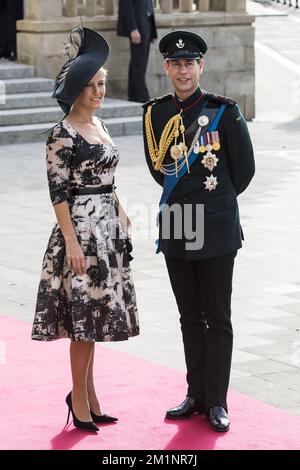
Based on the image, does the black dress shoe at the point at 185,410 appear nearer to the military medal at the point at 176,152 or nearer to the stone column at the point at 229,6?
the military medal at the point at 176,152

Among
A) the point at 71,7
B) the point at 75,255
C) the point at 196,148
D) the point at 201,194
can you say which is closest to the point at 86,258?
the point at 75,255

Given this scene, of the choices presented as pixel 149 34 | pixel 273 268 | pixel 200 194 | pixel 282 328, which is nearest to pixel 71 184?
pixel 200 194

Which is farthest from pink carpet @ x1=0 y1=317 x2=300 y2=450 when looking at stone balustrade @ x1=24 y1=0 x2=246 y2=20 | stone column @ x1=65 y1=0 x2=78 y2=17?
stone column @ x1=65 y1=0 x2=78 y2=17

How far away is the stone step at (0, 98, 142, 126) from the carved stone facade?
990mm

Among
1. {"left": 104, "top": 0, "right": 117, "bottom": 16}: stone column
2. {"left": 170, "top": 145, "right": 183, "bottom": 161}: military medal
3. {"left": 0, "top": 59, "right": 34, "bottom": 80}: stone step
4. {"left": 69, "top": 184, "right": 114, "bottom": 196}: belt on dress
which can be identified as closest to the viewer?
{"left": 69, "top": 184, "right": 114, "bottom": 196}: belt on dress

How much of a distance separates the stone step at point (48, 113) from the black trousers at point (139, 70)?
23.6 inches

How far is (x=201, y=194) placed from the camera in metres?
6.57

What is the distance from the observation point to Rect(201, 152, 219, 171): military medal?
6547 millimetres

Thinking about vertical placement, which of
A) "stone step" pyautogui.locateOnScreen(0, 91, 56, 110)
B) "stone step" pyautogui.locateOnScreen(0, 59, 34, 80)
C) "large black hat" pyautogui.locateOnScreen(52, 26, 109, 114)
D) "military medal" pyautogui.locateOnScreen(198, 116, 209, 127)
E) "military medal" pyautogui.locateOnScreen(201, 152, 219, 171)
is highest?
"large black hat" pyautogui.locateOnScreen(52, 26, 109, 114)

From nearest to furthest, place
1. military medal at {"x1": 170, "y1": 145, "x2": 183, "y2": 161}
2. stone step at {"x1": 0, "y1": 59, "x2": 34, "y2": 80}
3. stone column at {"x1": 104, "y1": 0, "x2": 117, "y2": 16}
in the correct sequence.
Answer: military medal at {"x1": 170, "y1": 145, "x2": 183, "y2": 161} < stone step at {"x1": 0, "y1": 59, "x2": 34, "y2": 80} < stone column at {"x1": 104, "y1": 0, "x2": 117, "y2": 16}

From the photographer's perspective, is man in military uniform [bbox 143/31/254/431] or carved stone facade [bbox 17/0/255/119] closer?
man in military uniform [bbox 143/31/254/431]

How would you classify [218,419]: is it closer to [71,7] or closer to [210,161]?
[210,161]

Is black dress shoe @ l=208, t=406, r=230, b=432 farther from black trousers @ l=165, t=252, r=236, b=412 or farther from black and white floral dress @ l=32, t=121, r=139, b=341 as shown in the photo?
black and white floral dress @ l=32, t=121, r=139, b=341

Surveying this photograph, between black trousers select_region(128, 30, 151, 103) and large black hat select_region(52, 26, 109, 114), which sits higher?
large black hat select_region(52, 26, 109, 114)
